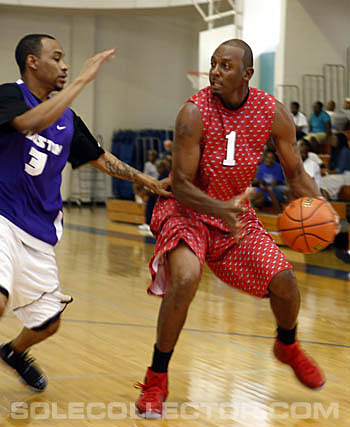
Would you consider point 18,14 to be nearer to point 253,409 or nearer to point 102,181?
point 102,181

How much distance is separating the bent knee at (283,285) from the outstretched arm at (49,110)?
120 centimetres

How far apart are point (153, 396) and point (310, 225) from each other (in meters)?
1.09

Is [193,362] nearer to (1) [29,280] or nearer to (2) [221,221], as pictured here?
(2) [221,221]

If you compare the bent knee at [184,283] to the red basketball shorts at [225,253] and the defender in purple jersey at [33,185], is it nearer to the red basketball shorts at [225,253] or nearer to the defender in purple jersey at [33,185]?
the red basketball shorts at [225,253]

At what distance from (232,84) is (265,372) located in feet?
5.35

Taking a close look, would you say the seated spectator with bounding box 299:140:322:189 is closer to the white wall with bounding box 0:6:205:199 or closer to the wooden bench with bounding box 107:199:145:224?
the wooden bench with bounding box 107:199:145:224

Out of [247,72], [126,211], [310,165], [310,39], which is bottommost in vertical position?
[126,211]

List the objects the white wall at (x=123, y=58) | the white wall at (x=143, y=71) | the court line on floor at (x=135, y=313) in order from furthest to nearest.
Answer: the white wall at (x=143, y=71), the white wall at (x=123, y=58), the court line on floor at (x=135, y=313)

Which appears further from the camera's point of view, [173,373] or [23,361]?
[173,373]

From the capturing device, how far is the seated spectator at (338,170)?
379 inches

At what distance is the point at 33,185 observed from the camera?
3076 mm

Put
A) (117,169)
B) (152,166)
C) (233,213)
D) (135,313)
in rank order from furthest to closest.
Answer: (152,166) → (135,313) → (117,169) → (233,213)

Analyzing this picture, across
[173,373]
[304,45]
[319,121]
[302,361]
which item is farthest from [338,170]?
[302,361]

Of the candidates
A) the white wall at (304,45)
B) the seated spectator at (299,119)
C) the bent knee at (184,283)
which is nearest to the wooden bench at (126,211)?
the seated spectator at (299,119)
